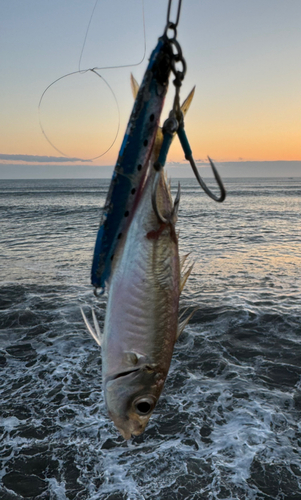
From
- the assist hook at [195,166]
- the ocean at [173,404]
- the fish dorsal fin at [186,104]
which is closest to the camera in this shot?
the assist hook at [195,166]

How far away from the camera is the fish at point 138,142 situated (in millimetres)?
1896

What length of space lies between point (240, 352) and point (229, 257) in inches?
308

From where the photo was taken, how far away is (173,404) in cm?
597

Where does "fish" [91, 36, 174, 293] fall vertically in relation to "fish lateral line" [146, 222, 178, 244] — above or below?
above

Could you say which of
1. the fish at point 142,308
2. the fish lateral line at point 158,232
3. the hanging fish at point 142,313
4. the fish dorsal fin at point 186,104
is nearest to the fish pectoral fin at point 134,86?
the fish at point 142,308

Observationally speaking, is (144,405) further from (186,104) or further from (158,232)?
(186,104)

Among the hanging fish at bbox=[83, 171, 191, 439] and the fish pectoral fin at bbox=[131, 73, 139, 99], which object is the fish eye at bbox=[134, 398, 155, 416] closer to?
the hanging fish at bbox=[83, 171, 191, 439]

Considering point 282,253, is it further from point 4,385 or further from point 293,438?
point 4,385

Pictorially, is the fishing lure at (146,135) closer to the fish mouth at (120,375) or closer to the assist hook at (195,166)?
the assist hook at (195,166)

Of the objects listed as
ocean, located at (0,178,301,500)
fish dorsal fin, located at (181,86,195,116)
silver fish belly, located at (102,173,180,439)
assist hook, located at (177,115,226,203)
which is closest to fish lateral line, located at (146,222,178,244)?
silver fish belly, located at (102,173,180,439)

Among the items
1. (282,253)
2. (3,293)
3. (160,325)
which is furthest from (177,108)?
(282,253)

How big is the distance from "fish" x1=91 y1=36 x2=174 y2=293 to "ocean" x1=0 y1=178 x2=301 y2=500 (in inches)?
152

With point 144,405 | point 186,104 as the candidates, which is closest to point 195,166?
point 186,104

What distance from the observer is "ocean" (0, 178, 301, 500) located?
181 inches
